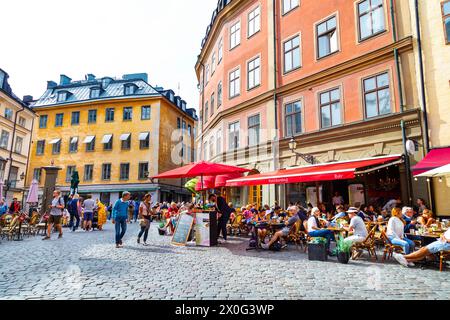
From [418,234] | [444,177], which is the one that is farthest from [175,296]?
[444,177]

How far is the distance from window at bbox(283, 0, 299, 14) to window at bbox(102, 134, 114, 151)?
82.2ft

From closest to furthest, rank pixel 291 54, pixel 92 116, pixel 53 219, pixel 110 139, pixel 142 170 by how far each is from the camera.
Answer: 1. pixel 53 219
2. pixel 291 54
3. pixel 142 170
4. pixel 110 139
5. pixel 92 116

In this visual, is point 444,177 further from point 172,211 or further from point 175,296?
point 172,211

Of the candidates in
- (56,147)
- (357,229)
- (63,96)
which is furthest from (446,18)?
(63,96)

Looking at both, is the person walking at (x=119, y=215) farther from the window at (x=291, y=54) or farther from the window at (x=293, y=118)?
the window at (x=291, y=54)

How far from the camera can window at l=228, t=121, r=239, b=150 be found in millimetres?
19109

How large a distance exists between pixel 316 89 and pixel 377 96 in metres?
3.16

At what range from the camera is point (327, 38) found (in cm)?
1486

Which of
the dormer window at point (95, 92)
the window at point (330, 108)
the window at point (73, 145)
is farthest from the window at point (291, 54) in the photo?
the window at point (73, 145)

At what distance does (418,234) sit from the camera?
7.49 metres

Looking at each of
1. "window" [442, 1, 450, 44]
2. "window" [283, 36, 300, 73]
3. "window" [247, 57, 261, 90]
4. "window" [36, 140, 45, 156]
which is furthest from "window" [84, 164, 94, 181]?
"window" [442, 1, 450, 44]

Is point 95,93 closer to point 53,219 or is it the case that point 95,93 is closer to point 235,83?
point 235,83

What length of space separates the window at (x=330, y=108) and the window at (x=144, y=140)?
77.7 ft

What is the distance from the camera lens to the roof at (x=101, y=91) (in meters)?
Result: 35.5
